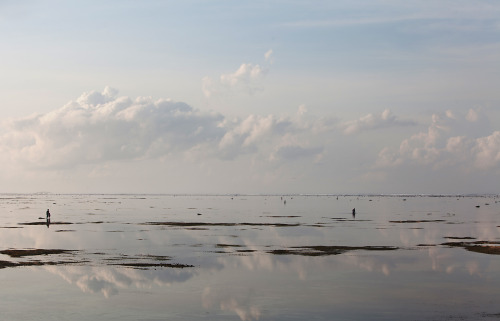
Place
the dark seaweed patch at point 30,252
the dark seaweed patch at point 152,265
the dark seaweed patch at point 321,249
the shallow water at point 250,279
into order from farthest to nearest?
the dark seaweed patch at point 321,249 → the dark seaweed patch at point 30,252 → the dark seaweed patch at point 152,265 → the shallow water at point 250,279

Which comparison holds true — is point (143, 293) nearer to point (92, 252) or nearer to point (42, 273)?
point (42, 273)

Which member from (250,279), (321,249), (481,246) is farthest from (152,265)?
(481,246)

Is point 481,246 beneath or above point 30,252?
above

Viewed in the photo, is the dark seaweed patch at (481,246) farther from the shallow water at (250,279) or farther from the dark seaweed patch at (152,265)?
the dark seaweed patch at (152,265)

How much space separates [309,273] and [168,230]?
40869 millimetres

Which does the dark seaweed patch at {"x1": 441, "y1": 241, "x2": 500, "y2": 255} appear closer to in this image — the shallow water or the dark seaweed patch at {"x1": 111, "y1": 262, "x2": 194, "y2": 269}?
the shallow water

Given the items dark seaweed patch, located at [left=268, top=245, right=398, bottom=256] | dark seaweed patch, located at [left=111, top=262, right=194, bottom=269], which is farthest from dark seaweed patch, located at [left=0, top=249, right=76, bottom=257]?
dark seaweed patch, located at [left=268, top=245, right=398, bottom=256]

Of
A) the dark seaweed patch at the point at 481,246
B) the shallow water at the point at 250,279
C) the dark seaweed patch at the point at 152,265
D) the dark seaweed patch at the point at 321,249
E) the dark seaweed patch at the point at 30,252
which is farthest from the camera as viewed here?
the dark seaweed patch at the point at 481,246

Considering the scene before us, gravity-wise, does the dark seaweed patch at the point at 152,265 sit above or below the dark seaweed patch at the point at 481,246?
below

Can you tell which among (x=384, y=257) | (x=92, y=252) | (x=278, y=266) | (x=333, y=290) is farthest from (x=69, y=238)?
(x=333, y=290)

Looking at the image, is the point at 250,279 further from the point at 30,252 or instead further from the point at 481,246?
the point at 481,246

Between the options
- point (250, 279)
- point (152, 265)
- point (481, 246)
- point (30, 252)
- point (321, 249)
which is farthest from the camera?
point (481, 246)

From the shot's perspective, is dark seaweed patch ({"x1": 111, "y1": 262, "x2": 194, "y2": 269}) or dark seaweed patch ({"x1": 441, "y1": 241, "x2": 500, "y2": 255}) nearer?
dark seaweed patch ({"x1": 111, "y1": 262, "x2": 194, "y2": 269})

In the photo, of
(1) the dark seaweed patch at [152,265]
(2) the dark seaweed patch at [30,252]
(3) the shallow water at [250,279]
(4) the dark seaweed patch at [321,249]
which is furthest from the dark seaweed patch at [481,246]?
(2) the dark seaweed patch at [30,252]
